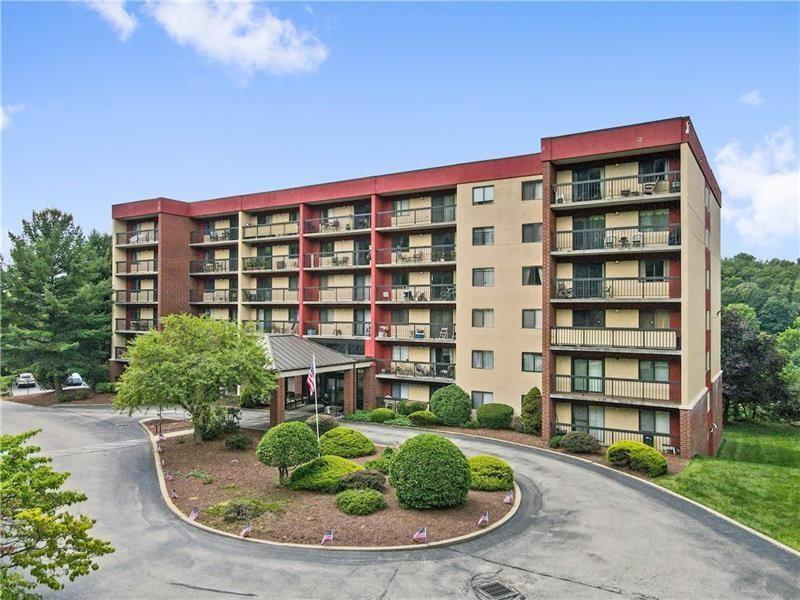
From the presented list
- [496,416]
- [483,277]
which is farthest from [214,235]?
[496,416]

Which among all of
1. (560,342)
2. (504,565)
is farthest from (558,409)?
(504,565)

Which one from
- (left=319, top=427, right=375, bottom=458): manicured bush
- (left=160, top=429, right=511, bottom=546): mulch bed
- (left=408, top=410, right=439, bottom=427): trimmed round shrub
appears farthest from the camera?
(left=408, top=410, right=439, bottom=427): trimmed round shrub

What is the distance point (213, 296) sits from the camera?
46.8 m

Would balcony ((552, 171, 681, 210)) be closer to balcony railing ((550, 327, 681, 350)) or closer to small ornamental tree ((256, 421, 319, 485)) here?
balcony railing ((550, 327, 681, 350))

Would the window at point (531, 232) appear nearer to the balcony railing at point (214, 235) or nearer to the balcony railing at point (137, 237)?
the balcony railing at point (214, 235)

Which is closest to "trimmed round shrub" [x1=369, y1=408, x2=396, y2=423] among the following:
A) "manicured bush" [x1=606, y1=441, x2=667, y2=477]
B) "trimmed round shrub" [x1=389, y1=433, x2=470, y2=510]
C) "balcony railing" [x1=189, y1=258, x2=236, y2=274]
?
"manicured bush" [x1=606, y1=441, x2=667, y2=477]

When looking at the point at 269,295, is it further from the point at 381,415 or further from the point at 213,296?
the point at 381,415

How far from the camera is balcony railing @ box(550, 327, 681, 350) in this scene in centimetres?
2594

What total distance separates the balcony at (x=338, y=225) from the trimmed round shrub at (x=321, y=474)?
67.8ft

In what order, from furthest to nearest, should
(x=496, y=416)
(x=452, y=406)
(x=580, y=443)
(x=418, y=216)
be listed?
(x=418, y=216), (x=452, y=406), (x=496, y=416), (x=580, y=443)

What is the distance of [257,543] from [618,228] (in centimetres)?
2186

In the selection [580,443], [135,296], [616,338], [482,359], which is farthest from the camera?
[135,296]

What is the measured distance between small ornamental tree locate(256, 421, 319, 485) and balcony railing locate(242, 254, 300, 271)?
23.6 metres

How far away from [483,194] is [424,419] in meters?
14.1
